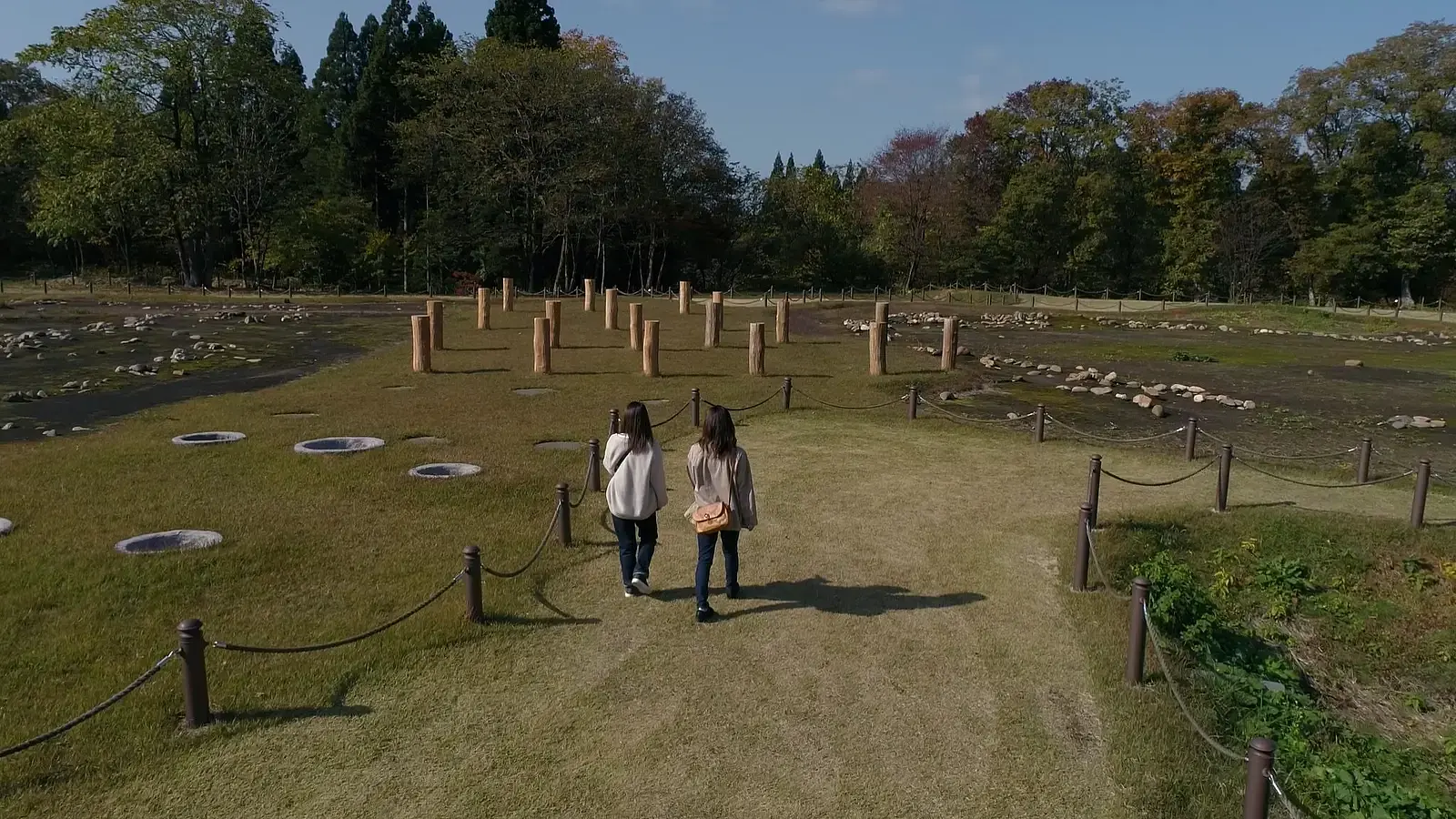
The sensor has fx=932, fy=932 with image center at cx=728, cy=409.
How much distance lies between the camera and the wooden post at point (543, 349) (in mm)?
19062

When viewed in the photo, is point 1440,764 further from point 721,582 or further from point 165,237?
point 165,237

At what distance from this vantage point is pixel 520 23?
49.4m

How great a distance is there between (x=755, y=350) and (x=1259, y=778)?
51.7ft

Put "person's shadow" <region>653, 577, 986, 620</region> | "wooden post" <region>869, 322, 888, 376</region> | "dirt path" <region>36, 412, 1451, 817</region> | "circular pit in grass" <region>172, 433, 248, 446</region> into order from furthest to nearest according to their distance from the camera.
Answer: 1. "wooden post" <region>869, 322, 888, 376</region>
2. "circular pit in grass" <region>172, 433, 248, 446</region>
3. "person's shadow" <region>653, 577, 986, 620</region>
4. "dirt path" <region>36, 412, 1451, 817</region>

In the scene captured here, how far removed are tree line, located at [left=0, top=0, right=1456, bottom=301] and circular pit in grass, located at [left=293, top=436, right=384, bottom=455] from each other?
34.0 metres

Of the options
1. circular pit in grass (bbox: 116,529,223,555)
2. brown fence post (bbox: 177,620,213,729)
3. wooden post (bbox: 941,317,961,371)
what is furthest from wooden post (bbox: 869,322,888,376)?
brown fence post (bbox: 177,620,213,729)

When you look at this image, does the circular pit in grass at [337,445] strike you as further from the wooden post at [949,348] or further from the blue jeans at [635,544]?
the wooden post at [949,348]

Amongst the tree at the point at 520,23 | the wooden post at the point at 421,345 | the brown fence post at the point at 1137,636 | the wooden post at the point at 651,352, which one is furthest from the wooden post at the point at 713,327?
the tree at the point at 520,23

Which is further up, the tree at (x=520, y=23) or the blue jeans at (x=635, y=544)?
the tree at (x=520, y=23)

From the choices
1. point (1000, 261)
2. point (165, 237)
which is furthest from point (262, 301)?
point (1000, 261)

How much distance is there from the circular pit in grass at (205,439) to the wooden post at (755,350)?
10.1 meters

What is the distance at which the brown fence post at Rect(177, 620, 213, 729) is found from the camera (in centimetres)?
487

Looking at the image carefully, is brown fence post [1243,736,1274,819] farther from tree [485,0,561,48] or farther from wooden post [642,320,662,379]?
tree [485,0,561,48]

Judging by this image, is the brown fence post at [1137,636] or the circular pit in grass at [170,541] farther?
the circular pit in grass at [170,541]
